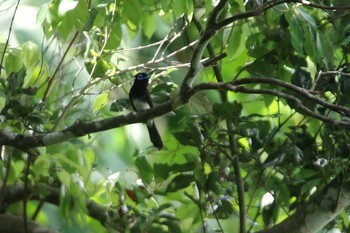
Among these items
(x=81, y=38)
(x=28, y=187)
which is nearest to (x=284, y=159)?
(x=28, y=187)

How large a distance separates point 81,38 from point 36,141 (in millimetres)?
1061

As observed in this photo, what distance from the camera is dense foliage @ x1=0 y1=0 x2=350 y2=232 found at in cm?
230

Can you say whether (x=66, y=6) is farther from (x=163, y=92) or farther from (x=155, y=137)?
(x=155, y=137)

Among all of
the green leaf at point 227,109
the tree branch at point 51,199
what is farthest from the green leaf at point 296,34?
the tree branch at point 51,199

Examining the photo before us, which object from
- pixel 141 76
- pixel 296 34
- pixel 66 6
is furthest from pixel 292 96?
pixel 141 76

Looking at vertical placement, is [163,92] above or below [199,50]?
below

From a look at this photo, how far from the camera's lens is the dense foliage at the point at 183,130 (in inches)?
90.7

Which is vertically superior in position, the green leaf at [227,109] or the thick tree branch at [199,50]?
the thick tree branch at [199,50]

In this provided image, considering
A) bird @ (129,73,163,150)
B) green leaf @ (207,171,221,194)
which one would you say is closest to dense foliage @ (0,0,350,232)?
green leaf @ (207,171,221,194)

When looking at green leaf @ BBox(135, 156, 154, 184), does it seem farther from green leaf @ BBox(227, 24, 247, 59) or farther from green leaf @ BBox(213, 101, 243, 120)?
green leaf @ BBox(227, 24, 247, 59)

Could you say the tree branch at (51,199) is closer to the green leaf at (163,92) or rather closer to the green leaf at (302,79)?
the green leaf at (163,92)

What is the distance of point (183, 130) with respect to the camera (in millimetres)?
2512

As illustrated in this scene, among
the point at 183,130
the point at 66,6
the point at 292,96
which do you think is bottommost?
the point at 183,130

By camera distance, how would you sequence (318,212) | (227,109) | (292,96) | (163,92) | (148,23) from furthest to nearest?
(148,23) < (163,92) < (318,212) < (227,109) < (292,96)
